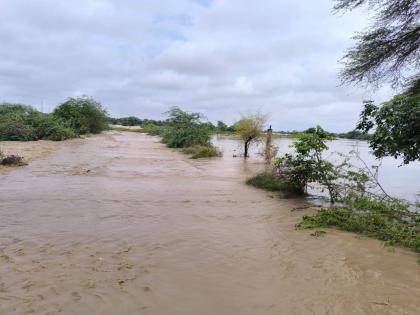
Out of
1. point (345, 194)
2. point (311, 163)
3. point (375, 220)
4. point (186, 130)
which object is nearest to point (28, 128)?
point (186, 130)

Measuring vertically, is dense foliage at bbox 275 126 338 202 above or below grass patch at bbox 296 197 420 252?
above

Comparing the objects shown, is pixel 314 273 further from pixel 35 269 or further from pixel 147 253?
pixel 35 269

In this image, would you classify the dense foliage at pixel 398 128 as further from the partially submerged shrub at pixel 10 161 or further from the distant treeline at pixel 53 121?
the distant treeline at pixel 53 121

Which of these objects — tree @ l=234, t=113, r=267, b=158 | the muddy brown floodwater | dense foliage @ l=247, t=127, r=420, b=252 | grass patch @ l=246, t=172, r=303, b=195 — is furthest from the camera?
tree @ l=234, t=113, r=267, b=158

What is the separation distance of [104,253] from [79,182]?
5970 mm

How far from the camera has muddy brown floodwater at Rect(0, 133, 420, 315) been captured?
12.6 ft

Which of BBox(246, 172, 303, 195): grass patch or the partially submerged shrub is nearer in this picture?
BBox(246, 172, 303, 195): grass patch

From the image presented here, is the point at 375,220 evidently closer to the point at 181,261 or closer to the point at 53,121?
the point at 181,261

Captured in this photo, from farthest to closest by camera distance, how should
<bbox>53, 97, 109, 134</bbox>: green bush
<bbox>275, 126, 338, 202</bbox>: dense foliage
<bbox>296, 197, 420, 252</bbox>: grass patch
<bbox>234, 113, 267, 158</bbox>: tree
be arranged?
<bbox>53, 97, 109, 134</bbox>: green bush
<bbox>234, 113, 267, 158</bbox>: tree
<bbox>275, 126, 338, 202</bbox>: dense foliage
<bbox>296, 197, 420, 252</bbox>: grass patch

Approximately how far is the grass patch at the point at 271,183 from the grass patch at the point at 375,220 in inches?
105

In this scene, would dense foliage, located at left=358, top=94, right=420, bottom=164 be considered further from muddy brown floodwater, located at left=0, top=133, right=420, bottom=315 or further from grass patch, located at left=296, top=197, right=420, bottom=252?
muddy brown floodwater, located at left=0, top=133, right=420, bottom=315

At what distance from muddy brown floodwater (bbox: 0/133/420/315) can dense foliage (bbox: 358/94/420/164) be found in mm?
2029

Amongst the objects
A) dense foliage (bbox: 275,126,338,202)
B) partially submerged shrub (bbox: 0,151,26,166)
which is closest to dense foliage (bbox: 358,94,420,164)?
dense foliage (bbox: 275,126,338,202)

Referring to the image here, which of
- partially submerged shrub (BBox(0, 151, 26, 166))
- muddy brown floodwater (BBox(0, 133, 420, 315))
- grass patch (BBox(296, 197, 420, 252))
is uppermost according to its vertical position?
partially submerged shrub (BBox(0, 151, 26, 166))
